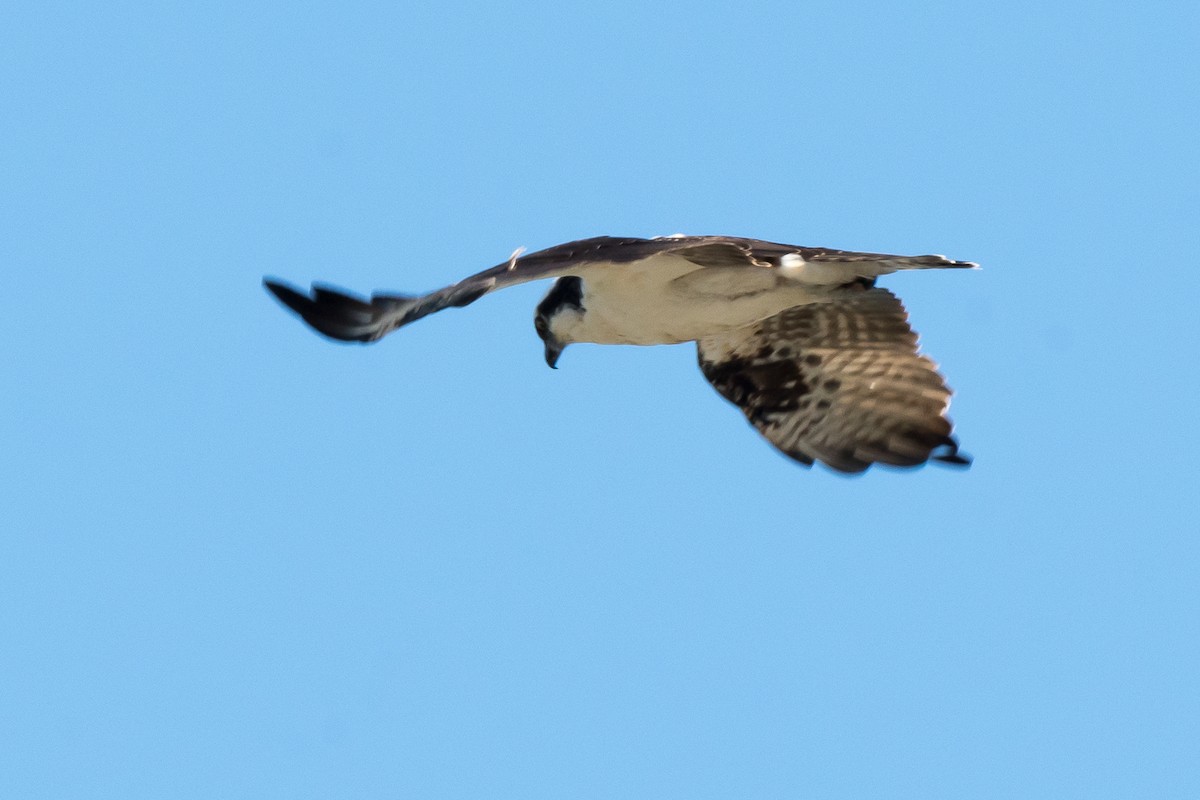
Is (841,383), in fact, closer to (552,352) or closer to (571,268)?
(552,352)

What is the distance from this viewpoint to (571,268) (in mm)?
8703

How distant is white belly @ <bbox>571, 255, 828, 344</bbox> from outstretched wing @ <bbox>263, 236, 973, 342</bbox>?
15 cm

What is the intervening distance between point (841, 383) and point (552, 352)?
1.67m

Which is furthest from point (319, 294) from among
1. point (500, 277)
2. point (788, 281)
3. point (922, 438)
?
point (922, 438)

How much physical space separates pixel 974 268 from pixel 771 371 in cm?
184

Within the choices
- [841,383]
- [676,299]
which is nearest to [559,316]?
[676,299]

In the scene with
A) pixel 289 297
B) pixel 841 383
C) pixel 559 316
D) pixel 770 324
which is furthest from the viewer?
pixel 770 324

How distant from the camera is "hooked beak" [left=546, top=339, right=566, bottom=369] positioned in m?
10.5

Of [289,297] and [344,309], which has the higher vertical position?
[289,297]

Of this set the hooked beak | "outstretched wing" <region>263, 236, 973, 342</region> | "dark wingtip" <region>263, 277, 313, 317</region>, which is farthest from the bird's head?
"dark wingtip" <region>263, 277, 313, 317</region>

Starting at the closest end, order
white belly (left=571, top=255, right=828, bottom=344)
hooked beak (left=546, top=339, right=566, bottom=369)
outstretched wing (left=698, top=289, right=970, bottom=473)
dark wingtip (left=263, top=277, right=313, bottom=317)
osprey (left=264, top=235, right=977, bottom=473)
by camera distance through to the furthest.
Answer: osprey (left=264, top=235, right=977, bottom=473) → white belly (left=571, top=255, right=828, bottom=344) → dark wingtip (left=263, top=277, right=313, bottom=317) → outstretched wing (left=698, top=289, right=970, bottom=473) → hooked beak (left=546, top=339, right=566, bottom=369)

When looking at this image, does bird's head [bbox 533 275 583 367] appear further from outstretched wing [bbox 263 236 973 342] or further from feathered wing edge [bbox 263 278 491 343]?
feathered wing edge [bbox 263 278 491 343]

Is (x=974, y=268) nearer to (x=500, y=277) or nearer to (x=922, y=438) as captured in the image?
(x=922, y=438)

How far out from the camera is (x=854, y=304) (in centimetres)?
1027
